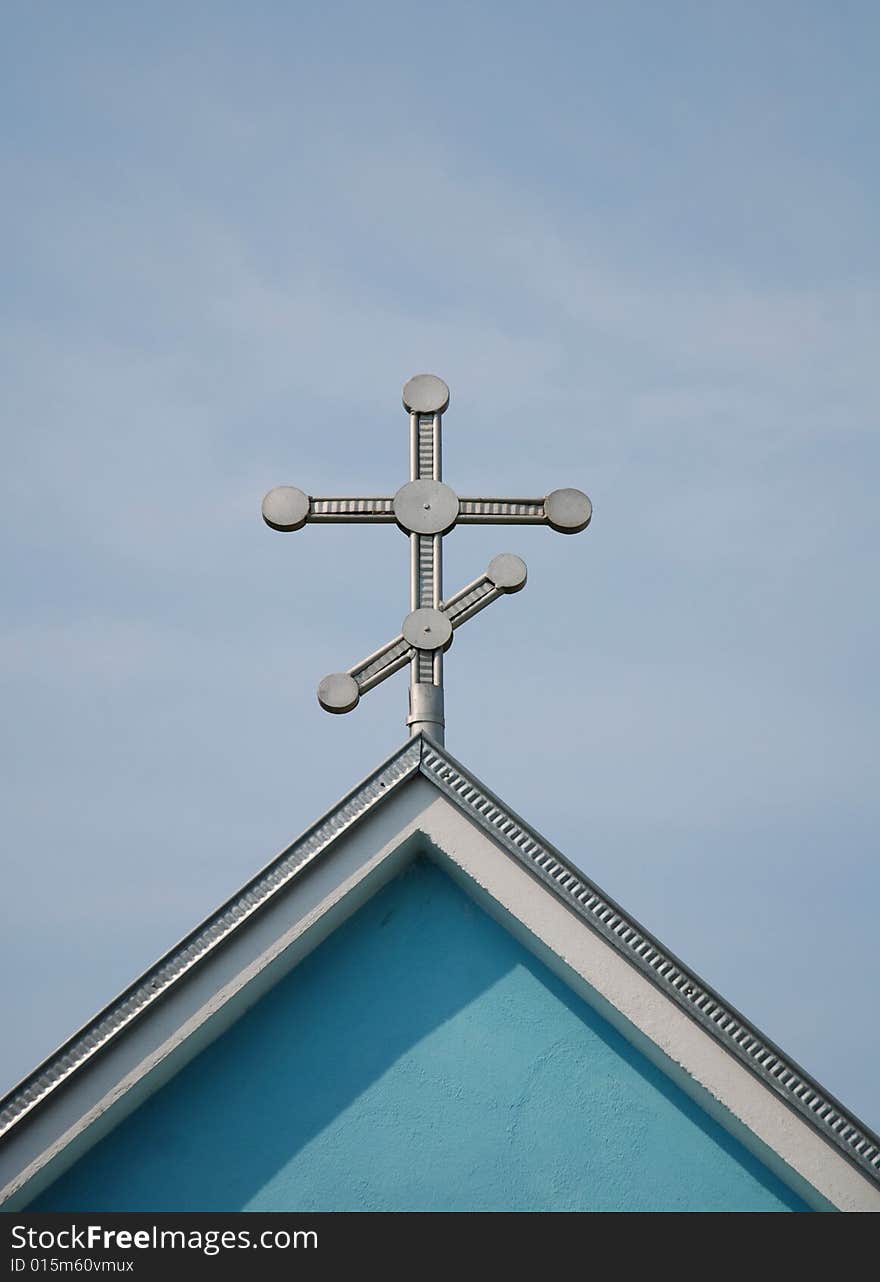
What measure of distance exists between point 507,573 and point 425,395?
1318mm

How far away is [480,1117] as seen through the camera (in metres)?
8.38

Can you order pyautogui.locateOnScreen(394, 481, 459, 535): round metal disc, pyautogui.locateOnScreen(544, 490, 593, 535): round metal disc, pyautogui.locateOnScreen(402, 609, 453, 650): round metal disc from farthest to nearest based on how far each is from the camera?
pyautogui.locateOnScreen(544, 490, 593, 535): round metal disc
pyautogui.locateOnScreen(394, 481, 459, 535): round metal disc
pyautogui.locateOnScreen(402, 609, 453, 650): round metal disc

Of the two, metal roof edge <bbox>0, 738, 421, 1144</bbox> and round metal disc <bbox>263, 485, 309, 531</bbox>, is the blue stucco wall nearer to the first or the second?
metal roof edge <bbox>0, 738, 421, 1144</bbox>

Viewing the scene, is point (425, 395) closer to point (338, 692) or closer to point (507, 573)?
point (507, 573)

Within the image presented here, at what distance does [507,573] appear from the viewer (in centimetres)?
980

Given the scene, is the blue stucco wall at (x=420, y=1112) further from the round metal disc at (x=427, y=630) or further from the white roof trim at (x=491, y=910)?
the round metal disc at (x=427, y=630)

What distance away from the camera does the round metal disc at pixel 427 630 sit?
939 centimetres

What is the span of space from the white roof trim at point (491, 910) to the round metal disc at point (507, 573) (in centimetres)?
148

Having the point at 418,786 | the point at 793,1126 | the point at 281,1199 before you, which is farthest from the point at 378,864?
the point at 793,1126

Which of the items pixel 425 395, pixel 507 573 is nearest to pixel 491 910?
pixel 507 573

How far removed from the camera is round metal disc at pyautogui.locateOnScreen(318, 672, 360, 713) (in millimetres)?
9305

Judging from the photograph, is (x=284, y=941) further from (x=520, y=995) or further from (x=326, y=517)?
(x=326, y=517)

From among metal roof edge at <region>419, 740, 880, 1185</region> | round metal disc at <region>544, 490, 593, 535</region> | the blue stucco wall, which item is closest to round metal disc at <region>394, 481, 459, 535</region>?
round metal disc at <region>544, 490, 593, 535</region>
